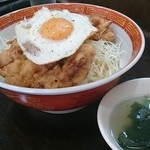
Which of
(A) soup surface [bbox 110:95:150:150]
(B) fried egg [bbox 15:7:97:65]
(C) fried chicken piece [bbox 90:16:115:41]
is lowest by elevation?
(A) soup surface [bbox 110:95:150:150]

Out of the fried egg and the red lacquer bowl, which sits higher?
the fried egg

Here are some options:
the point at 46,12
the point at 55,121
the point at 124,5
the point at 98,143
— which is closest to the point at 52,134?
the point at 55,121

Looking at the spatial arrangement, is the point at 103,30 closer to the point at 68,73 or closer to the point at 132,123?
the point at 68,73

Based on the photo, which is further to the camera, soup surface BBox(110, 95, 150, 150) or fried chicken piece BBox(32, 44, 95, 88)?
fried chicken piece BBox(32, 44, 95, 88)

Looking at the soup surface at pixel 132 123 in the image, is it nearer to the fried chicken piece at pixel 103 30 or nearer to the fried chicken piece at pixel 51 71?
the fried chicken piece at pixel 51 71

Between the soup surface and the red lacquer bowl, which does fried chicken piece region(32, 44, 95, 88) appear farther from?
the soup surface

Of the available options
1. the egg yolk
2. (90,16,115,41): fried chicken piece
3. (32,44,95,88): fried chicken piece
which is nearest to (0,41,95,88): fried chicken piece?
(32,44,95,88): fried chicken piece
